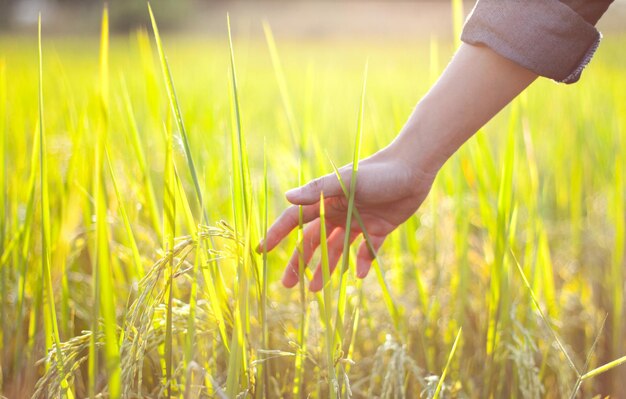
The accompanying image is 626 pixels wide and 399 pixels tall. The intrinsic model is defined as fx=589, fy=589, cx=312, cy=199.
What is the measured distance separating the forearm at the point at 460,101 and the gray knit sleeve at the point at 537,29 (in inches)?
0.9

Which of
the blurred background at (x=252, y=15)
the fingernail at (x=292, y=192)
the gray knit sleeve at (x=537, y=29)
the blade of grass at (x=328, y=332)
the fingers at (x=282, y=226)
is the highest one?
the blurred background at (x=252, y=15)

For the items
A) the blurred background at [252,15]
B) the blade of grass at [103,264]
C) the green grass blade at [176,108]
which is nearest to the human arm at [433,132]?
the green grass blade at [176,108]

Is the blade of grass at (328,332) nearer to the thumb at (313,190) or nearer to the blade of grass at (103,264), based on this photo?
the thumb at (313,190)

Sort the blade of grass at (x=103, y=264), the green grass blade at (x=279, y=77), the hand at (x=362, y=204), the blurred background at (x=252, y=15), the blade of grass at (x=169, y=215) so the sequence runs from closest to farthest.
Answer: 1. the blade of grass at (x=103, y=264)
2. the blade of grass at (x=169, y=215)
3. the hand at (x=362, y=204)
4. the green grass blade at (x=279, y=77)
5. the blurred background at (x=252, y=15)

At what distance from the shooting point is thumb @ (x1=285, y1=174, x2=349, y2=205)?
28.6 inches

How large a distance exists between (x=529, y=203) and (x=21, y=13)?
1113 inches

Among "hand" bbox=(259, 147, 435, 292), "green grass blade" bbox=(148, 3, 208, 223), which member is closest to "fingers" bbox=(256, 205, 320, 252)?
"hand" bbox=(259, 147, 435, 292)

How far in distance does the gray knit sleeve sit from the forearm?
0.02 m

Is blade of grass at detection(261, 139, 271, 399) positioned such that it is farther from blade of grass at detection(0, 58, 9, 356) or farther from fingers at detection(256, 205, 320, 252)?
blade of grass at detection(0, 58, 9, 356)

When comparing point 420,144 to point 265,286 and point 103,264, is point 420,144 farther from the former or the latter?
point 103,264

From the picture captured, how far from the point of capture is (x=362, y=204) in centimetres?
85

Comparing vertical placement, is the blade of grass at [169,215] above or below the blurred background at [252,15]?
below

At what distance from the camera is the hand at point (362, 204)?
A: 2.49 ft

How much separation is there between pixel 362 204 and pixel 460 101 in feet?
0.64
